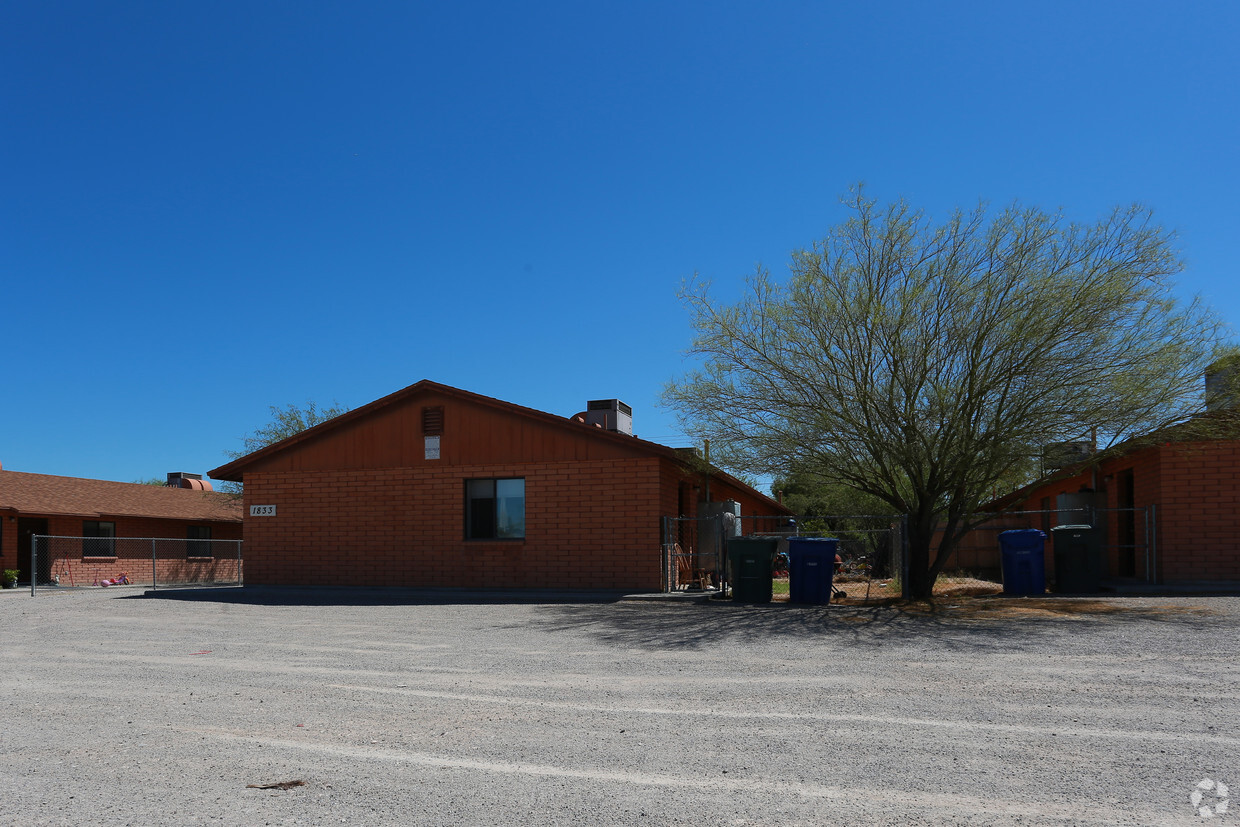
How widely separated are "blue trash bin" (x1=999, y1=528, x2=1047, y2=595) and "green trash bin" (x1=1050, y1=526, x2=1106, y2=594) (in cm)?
53

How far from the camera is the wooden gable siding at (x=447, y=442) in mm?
18922

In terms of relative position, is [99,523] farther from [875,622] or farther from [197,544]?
[875,622]

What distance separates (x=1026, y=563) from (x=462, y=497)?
11345mm

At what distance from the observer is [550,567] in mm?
18922

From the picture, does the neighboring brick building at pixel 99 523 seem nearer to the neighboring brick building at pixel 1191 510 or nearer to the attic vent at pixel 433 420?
the attic vent at pixel 433 420

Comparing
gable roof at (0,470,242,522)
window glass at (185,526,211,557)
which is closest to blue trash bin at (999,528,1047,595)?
gable roof at (0,470,242,522)

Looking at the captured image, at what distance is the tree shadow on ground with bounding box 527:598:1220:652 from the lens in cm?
1092

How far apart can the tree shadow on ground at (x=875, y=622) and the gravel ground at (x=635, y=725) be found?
10cm

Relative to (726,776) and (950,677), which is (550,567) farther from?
(726,776)

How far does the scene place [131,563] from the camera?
3166cm

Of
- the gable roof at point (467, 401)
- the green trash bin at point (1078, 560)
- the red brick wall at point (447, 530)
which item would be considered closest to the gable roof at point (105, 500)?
the gable roof at point (467, 401)

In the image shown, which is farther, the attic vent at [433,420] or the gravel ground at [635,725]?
the attic vent at [433,420]

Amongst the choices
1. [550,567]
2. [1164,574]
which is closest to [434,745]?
[550,567]

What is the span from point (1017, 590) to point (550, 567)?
9.01 meters
